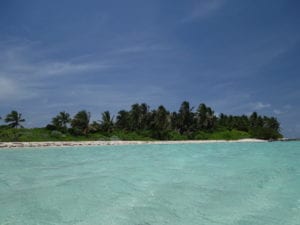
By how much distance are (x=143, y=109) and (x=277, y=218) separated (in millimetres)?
71284

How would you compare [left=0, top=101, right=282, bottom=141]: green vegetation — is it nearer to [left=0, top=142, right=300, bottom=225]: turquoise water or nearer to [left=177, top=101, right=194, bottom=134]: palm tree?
[left=177, top=101, right=194, bottom=134]: palm tree

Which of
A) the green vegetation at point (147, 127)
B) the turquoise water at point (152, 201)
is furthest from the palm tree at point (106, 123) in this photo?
the turquoise water at point (152, 201)

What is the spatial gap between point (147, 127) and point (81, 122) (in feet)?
55.9

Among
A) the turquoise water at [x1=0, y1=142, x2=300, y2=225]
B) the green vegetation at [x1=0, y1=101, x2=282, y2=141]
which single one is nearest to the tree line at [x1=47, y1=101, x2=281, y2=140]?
the green vegetation at [x1=0, y1=101, x2=282, y2=141]

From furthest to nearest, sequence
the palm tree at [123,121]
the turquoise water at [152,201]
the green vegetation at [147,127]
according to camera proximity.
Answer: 1. the palm tree at [123,121]
2. the green vegetation at [147,127]
3. the turquoise water at [152,201]

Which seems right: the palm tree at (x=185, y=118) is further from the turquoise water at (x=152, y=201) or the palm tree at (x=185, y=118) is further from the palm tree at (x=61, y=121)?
the turquoise water at (x=152, y=201)

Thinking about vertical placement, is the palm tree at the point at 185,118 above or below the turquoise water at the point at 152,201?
above

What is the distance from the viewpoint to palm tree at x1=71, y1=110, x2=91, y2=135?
67.8m

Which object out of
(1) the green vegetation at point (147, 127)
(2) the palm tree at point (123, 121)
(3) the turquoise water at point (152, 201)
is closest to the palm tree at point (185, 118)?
(1) the green vegetation at point (147, 127)

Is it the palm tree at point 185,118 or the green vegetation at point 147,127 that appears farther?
the palm tree at point 185,118

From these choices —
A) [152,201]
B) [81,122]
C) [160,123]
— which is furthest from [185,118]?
[152,201]

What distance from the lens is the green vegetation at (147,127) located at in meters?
64.4

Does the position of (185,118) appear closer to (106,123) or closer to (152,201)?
(106,123)

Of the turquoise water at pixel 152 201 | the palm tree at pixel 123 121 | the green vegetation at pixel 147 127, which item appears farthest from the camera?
the palm tree at pixel 123 121
